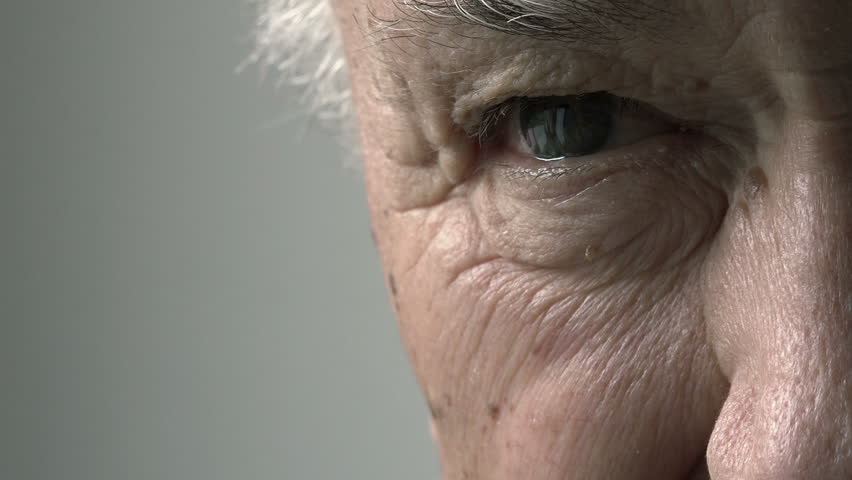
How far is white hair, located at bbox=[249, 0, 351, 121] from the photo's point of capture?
1882mm

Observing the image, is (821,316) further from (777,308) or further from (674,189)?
(674,189)

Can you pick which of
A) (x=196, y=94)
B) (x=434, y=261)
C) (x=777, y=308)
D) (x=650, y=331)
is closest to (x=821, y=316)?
(x=777, y=308)

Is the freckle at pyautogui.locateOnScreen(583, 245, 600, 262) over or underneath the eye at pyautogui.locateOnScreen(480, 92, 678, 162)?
underneath

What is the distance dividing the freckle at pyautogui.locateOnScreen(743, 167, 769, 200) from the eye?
0.13 m

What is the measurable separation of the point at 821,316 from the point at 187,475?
2.30 m

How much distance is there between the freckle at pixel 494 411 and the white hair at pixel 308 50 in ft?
2.06

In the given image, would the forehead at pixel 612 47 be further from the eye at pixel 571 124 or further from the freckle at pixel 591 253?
the freckle at pixel 591 253

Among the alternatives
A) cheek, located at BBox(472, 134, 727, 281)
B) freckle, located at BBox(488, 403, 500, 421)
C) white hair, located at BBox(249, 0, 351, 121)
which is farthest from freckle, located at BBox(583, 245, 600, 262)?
white hair, located at BBox(249, 0, 351, 121)

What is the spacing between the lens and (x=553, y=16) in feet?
3.77

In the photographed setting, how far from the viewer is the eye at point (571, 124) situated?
1.30m

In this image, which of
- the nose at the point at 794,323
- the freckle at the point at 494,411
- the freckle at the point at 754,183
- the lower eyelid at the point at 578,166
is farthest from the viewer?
the freckle at the point at 494,411

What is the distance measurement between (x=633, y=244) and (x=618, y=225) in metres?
0.03

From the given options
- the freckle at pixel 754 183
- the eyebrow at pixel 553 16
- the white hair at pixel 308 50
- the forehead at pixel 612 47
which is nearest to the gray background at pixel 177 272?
the white hair at pixel 308 50

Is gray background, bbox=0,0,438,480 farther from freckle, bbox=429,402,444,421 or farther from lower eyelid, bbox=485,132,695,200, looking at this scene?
lower eyelid, bbox=485,132,695,200
